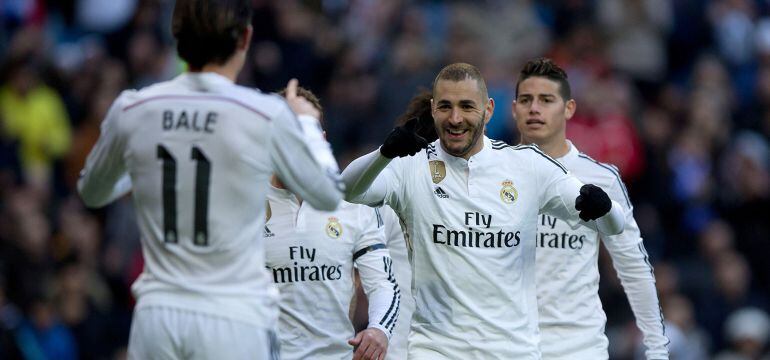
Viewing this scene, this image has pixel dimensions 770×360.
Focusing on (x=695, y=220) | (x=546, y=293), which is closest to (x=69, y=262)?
(x=546, y=293)

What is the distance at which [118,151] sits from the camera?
5699 millimetres

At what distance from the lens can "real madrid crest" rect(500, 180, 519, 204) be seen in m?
7.60

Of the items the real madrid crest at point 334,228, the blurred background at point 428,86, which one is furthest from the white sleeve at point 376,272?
the blurred background at point 428,86

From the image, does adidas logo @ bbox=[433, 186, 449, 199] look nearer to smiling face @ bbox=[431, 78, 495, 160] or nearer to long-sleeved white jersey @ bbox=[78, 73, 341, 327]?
smiling face @ bbox=[431, 78, 495, 160]

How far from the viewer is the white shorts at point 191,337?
5434 millimetres

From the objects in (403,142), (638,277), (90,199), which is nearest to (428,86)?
(638,277)

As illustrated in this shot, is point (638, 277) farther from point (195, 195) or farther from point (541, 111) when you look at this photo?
point (195, 195)

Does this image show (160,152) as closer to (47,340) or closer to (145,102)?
(145,102)

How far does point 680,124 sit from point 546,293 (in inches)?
358

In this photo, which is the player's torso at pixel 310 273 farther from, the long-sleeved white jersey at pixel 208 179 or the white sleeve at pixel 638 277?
the long-sleeved white jersey at pixel 208 179

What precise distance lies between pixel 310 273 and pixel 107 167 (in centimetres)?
248

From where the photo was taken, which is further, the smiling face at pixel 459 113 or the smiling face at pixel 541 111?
the smiling face at pixel 541 111

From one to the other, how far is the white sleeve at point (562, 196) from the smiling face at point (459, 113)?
17.0 inches

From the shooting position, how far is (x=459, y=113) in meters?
7.59
